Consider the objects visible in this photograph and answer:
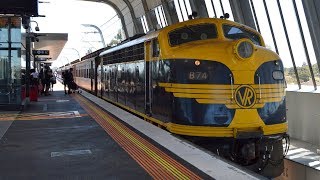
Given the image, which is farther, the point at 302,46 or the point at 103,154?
the point at 302,46

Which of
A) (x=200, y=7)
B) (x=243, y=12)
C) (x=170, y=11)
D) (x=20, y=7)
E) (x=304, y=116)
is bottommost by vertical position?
(x=304, y=116)

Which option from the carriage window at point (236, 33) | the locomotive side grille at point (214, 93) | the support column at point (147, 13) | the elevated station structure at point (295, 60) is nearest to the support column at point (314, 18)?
the elevated station structure at point (295, 60)

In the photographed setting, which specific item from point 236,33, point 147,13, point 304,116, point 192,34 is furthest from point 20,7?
point 147,13

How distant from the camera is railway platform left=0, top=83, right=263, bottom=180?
582 cm

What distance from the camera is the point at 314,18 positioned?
558 inches

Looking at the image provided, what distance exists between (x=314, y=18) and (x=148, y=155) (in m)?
9.57

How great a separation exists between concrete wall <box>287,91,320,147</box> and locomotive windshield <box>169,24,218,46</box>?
7.63 meters

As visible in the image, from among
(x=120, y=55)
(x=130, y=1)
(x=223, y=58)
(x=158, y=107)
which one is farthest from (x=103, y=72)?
(x=130, y=1)

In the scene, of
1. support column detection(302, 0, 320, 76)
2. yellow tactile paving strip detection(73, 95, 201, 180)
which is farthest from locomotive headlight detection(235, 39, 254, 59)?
support column detection(302, 0, 320, 76)

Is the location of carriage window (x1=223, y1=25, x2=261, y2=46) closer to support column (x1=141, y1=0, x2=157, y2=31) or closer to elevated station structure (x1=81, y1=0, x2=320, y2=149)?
elevated station structure (x1=81, y1=0, x2=320, y2=149)

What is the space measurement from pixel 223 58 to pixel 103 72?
11.5m

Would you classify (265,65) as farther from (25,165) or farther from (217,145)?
(25,165)

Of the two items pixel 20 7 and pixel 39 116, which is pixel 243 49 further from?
pixel 20 7

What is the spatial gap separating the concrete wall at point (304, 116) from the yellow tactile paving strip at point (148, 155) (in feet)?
26.3
